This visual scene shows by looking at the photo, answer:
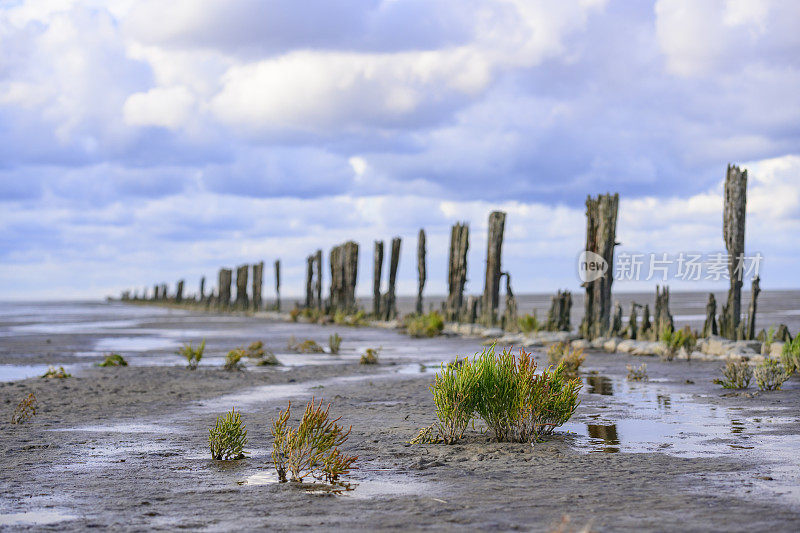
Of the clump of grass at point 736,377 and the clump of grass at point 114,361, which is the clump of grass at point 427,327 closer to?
the clump of grass at point 114,361

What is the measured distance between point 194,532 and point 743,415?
7.01 metres

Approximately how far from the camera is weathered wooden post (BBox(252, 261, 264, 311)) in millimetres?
56031

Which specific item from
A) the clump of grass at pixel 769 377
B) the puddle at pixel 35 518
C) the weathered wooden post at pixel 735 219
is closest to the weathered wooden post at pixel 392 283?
the weathered wooden post at pixel 735 219

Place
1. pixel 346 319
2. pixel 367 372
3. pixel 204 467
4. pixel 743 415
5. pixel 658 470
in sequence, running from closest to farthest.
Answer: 1. pixel 658 470
2. pixel 204 467
3. pixel 743 415
4. pixel 367 372
5. pixel 346 319

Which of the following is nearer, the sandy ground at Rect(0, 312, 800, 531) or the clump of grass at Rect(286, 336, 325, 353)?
the sandy ground at Rect(0, 312, 800, 531)

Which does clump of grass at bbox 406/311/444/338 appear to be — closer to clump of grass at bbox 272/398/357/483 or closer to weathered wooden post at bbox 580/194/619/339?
weathered wooden post at bbox 580/194/619/339

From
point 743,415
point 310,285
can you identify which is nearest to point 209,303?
point 310,285

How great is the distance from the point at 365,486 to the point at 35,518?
2330 millimetres

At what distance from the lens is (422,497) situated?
5.89 metres

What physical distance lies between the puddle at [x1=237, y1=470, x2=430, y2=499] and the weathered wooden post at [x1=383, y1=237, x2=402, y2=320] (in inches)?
1164

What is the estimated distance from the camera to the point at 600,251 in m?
20.6

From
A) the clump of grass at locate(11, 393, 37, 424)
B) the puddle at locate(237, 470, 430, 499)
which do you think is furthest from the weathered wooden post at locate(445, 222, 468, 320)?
the puddle at locate(237, 470, 430, 499)

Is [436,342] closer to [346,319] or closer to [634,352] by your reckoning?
[634,352]

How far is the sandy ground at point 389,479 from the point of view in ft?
17.4
